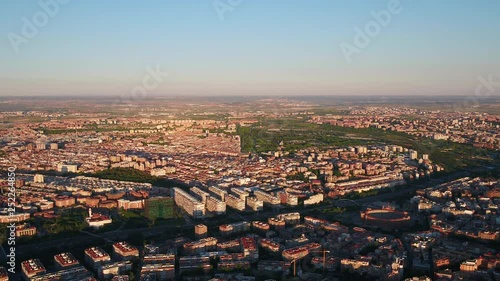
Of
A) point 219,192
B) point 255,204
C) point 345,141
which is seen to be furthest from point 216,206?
point 345,141

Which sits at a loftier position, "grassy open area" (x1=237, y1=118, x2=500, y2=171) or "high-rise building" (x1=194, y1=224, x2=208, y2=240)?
"grassy open area" (x1=237, y1=118, x2=500, y2=171)

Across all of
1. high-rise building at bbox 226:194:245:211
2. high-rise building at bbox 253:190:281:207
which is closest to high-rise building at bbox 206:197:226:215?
high-rise building at bbox 226:194:245:211

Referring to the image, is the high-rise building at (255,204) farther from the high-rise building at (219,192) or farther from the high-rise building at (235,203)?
the high-rise building at (219,192)

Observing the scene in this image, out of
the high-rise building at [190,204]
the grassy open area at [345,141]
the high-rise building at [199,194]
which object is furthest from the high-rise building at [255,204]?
the grassy open area at [345,141]

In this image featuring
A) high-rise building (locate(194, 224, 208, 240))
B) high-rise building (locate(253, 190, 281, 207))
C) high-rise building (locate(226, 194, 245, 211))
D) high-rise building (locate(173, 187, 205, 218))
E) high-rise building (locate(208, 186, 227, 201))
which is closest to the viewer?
high-rise building (locate(194, 224, 208, 240))

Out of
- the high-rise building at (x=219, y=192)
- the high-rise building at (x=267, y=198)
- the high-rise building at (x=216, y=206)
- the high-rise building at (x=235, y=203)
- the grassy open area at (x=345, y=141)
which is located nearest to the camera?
the high-rise building at (x=216, y=206)

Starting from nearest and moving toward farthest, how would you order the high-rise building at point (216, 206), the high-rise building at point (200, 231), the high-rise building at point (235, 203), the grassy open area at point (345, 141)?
the high-rise building at point (200, 231) → the high-rise building at point (216, 206) → the high-rise building at point (235, 203) → the grassy open area at point (345, 141)

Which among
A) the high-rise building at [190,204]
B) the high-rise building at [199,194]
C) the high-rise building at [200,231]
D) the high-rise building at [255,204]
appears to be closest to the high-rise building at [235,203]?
the high-rise building at [255,204]

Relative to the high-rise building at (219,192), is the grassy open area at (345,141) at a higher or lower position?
higher

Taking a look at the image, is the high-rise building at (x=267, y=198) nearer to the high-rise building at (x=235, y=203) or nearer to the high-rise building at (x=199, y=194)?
the high-rise building at (x=235, y=203)

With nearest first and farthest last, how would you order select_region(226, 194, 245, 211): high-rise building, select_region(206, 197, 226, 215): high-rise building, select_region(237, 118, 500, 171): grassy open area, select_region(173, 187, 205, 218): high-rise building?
1. select_region(173, 187, 205, 218): high-rise building
2. select_region(206, 197, 226, 215): high-rise building
3. select_region(226, 194, 245, 211): high-rise building
4. select_region(237, 118, 500, 171): grassy open area

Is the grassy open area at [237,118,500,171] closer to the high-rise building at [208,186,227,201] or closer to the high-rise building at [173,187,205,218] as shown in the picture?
the high-rise building at [208,186,227,201]

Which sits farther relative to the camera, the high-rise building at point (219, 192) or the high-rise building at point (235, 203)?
the high-rise building at point (219, 192)
